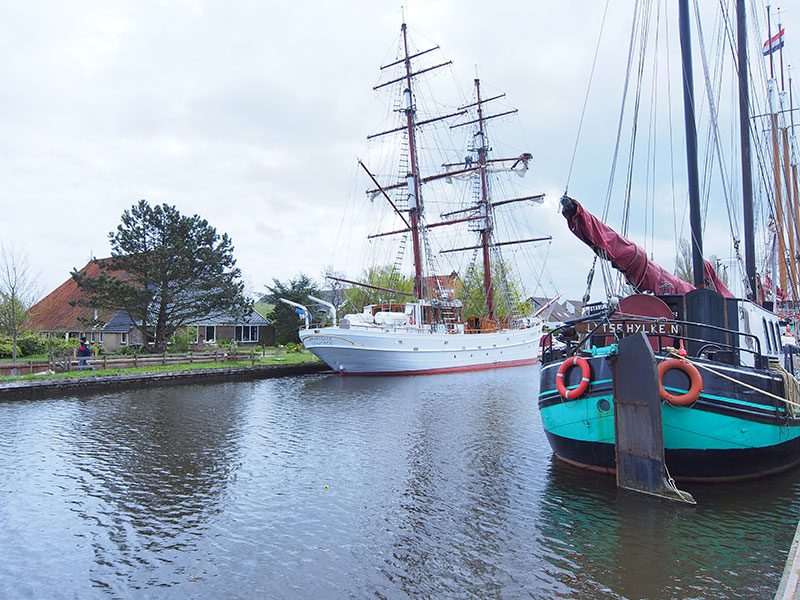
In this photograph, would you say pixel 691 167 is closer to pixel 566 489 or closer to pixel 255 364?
pixel 566 489

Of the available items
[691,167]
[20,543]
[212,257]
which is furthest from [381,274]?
[20,543]

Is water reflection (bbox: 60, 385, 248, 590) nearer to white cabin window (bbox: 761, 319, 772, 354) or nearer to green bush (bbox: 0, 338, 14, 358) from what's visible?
white cabin window (bbox: 761, 319, 772, 354)

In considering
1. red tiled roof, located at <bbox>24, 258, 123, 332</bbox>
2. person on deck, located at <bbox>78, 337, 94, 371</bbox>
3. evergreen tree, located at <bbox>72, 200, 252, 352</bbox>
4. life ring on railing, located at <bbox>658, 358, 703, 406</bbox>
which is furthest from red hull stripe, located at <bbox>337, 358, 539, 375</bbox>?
life ring on railing, located at <bbox>658, 358, 703, 406</bbox>

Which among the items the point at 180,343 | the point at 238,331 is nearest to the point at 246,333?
the point at 238,331

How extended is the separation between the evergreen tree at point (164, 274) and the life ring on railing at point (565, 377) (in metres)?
28.8

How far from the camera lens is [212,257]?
35.5 m

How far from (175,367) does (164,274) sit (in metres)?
6.76

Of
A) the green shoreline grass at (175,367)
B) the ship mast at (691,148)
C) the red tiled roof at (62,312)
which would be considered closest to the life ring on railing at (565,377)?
the ship mast at (691,148)

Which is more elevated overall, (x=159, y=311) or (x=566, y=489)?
(x=159, y=311)

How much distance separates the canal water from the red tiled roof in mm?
29373

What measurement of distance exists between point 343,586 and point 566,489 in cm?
502

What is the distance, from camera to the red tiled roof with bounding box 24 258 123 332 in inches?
1641

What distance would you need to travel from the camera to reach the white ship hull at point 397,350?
33625mm

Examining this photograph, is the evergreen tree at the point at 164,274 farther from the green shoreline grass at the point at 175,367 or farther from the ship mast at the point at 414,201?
the ship mast at the point at 414,201
